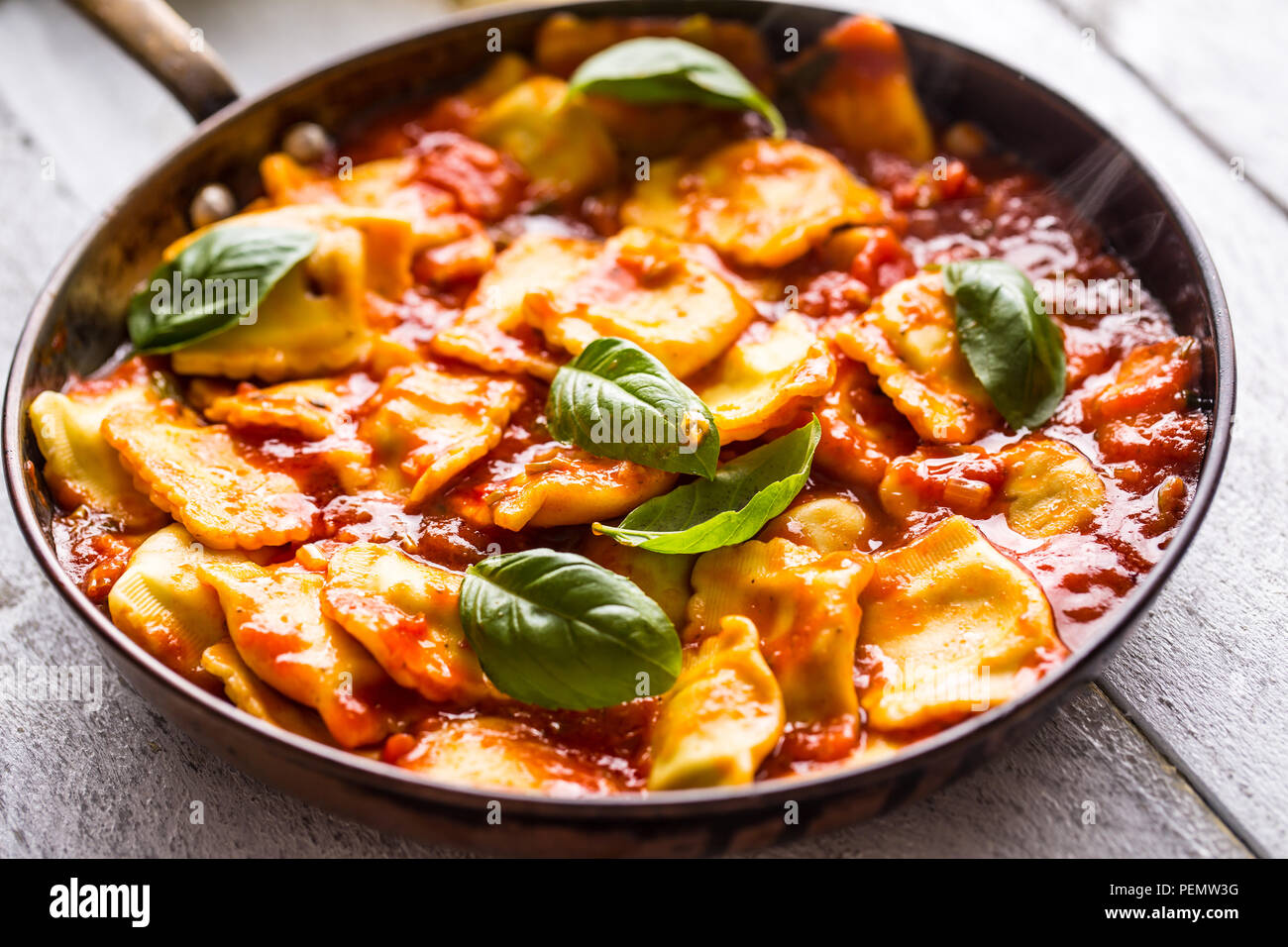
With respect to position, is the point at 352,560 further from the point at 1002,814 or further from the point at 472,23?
the point at 472,23

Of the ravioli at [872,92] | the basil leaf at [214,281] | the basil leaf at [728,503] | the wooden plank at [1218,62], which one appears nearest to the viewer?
the basil leaf at [728,503]

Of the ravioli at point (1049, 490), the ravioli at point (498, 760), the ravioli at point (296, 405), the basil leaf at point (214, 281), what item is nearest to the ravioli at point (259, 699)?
the ravioli at point (498, 760)

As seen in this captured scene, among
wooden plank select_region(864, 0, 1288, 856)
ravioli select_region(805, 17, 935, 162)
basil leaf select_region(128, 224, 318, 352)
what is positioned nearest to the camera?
wooden plank select_region(864, 0, 1288, 856)

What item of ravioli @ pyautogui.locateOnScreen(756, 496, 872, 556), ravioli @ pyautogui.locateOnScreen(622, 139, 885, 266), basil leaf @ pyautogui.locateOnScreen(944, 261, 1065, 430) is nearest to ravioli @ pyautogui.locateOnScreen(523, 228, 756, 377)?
ravioli @ pyautogui.locateOnScreen(622, 139, 885, 266)

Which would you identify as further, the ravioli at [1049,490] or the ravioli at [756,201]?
the ravioli at [756,201]

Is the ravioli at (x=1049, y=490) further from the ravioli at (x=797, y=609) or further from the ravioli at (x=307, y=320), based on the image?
the ravioli at (x=307, y=320)

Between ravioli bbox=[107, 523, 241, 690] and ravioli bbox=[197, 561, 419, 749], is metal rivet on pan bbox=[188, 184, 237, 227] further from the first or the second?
ravioli bbox=[197, 561, 419, 749]
